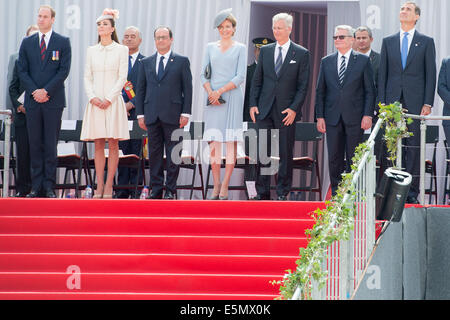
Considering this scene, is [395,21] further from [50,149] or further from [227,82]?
[50,149]

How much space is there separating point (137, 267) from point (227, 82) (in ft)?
7.96

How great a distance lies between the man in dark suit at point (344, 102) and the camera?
890 centimetres

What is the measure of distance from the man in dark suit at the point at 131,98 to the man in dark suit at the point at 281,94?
188cm

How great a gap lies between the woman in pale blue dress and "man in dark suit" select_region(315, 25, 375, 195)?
0.87m

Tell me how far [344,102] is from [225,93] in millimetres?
1244

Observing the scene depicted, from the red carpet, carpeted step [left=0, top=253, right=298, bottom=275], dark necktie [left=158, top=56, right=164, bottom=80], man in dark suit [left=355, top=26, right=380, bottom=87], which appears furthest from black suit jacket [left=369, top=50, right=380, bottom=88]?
carpeted step [left=0, top=253, right=298, bottom=275]

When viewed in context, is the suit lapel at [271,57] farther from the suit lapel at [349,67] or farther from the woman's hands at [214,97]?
the suit lapel at [349,67]

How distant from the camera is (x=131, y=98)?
33.8 ft

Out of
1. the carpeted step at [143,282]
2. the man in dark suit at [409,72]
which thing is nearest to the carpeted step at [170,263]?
the carpeted step at [143,282]

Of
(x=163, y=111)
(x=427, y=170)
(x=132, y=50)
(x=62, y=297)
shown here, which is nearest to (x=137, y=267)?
(x=62, y=297)

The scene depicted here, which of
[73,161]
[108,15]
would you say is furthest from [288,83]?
[73,161]

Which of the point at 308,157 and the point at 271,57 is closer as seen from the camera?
the point at 271,57

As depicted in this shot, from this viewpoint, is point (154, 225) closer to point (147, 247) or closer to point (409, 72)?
point (147, 247)

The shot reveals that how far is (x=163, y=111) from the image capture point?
910cm
